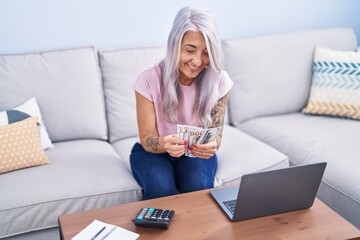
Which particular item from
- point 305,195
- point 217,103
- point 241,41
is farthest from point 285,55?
point 305,195

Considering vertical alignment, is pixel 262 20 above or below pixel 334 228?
above

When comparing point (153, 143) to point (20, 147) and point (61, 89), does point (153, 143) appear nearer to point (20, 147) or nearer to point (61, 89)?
point (20, 147)

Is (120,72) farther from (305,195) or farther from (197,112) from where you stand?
(305,195)

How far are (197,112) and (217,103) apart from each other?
10 cm

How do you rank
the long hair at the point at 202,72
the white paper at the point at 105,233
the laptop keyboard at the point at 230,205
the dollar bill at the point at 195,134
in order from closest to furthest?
the white paper at the point at 105,233
the laptop keyboard at the point at 230,205
the dollar bill at the point at 195,134
the long hair at the point at 202,72

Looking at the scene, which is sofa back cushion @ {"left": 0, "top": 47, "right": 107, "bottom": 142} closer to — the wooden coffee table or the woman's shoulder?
the woman's shoulder

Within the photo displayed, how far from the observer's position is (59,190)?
1.78 m

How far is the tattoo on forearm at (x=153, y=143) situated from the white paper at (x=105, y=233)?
0.49m

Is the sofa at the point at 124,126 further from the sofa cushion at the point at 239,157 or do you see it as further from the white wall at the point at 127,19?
the white wall at the point at 127,19

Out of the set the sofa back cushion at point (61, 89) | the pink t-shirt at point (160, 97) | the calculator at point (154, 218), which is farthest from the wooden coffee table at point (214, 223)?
A: the sofa back cushion at point (61, 89)

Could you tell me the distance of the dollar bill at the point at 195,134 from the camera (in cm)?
165

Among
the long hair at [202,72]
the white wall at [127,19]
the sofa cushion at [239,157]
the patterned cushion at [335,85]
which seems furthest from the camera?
the patterned cushion at [335,85]

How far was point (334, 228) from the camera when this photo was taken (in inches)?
56.4

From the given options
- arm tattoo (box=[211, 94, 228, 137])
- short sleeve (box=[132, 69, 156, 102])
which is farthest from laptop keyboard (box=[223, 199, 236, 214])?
short sleeve (box=[132, 69, 156, 102])
